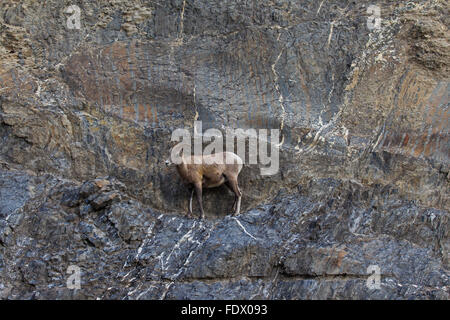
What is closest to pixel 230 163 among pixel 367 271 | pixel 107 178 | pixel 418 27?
pixel 107 178

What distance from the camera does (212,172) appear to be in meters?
12.8

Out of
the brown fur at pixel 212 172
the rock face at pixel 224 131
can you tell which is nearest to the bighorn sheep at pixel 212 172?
the brown fur at pixel 212 172

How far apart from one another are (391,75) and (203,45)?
3.87 m

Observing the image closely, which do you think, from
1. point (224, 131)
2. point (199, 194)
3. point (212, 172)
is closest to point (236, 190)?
point (212, 172)

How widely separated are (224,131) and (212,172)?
1407mm

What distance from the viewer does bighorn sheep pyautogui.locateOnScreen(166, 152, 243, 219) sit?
12672 millimetres

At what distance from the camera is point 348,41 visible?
14.4m

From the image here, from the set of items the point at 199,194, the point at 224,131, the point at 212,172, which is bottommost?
the point at 199,194

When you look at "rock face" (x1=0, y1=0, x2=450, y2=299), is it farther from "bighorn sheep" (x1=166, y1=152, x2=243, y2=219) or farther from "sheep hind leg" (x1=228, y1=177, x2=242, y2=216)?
"bighorn sheep" (x1=166, y1=152, x2=243, y2=219)

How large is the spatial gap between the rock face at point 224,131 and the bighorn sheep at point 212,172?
14.9 inches

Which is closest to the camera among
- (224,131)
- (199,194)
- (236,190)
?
(199,194)

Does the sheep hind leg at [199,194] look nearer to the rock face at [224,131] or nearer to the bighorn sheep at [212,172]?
the bighorn sheep at [212,172]

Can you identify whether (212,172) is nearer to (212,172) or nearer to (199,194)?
(212,172)

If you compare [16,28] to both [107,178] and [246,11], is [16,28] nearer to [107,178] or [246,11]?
[107,178]
